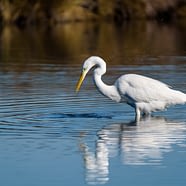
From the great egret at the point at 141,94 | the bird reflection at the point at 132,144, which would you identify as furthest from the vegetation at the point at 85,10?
the bird reflection at the point at 132,144

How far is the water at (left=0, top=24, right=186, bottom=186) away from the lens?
1152 cm

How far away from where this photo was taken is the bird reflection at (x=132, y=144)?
39.3 feet

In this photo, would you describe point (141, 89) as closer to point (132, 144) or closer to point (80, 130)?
point (80, 130)

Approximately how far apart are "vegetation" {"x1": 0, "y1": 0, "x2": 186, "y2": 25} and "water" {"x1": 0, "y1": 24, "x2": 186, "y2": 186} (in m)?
18.1

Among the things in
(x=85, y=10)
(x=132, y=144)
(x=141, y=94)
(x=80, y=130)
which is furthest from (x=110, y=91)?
(x=85, y=10)

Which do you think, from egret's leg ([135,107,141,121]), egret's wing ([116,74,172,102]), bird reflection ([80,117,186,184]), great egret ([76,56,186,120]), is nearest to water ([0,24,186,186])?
bird reflection ([80,117,186,184])

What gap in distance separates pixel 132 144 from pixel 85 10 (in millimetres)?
37601

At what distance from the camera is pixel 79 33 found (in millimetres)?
40344

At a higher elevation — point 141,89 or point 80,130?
point 141,89

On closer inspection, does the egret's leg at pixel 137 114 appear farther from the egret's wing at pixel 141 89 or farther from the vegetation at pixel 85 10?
the vegetation at pixel 85 10

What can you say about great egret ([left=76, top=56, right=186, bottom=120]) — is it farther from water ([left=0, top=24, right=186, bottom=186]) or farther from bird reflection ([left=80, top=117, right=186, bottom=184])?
bird reflection ([left=80, top=117, right=186, bottom=184])

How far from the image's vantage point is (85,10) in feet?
166

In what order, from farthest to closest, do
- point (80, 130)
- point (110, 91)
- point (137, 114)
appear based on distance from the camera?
1. point (110, 91)
2. point (137, 114)
3. point (80, 130)

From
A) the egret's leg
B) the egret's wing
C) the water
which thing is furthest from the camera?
the egret's wing
